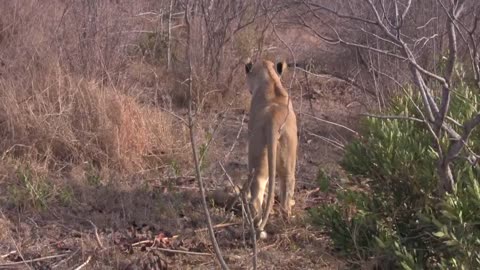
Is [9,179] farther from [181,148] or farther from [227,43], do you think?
[227,43]

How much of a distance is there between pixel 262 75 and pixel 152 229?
1.74m

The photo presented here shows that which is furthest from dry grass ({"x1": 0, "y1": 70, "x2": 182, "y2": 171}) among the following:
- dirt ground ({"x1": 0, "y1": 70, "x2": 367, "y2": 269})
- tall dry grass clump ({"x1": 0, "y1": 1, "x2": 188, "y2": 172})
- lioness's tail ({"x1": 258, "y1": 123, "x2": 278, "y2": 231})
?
lioness's tail ({"x1": 258, "y1": 123, "x2": 278, "y2": 231})

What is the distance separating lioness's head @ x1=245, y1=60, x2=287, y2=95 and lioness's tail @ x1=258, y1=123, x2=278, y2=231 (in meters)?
0.89

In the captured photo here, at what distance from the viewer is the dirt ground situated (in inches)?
245

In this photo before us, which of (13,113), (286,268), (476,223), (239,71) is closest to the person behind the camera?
(476,223)

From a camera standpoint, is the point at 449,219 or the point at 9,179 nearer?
the point at 449,219

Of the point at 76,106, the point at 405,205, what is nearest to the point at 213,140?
the point at 76,106

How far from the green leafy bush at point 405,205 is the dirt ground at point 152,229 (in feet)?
1.81

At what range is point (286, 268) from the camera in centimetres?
622

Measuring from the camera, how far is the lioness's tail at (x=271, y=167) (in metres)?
6.36

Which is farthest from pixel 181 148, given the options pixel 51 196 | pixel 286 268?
pixel 286 268

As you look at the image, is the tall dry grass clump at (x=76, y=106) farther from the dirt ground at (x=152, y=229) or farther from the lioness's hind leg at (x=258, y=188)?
the lioness's hind leg at (x=258, y=188)

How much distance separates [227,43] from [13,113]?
3440 mm

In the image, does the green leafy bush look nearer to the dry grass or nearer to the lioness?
the lioness
